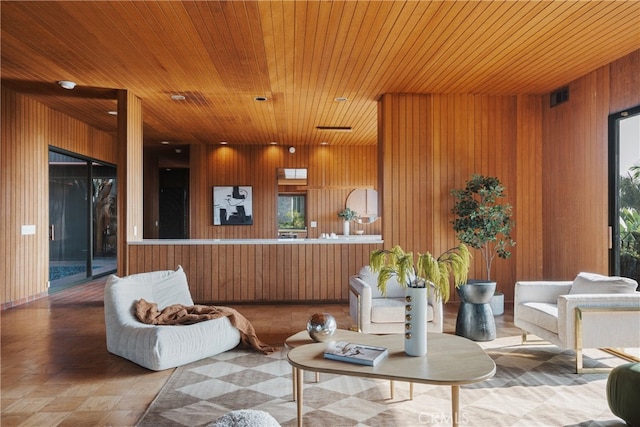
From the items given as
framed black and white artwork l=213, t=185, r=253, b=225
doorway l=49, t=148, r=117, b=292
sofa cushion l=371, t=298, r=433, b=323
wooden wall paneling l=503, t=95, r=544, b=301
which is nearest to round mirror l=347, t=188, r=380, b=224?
framed black and white artwork l=213, t=185, r=253, b=225

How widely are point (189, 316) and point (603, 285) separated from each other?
3867 mm

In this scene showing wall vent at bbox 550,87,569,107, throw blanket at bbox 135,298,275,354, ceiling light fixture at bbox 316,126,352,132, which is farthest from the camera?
ceiling light fixture at bbox 316,126,352,132

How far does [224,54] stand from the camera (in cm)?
498

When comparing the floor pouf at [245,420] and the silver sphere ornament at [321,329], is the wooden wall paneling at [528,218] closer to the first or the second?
the silver sphere ornament at [321,329]

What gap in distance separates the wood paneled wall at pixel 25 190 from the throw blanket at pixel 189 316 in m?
3.32

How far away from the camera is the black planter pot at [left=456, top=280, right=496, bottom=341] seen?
15.5ft

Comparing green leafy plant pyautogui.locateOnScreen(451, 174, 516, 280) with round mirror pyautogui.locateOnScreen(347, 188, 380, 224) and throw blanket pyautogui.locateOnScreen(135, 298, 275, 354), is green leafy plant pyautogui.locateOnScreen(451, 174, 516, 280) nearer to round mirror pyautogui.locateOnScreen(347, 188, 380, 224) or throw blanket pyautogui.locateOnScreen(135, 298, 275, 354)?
throw blanket pyautogui.locateOnScreen(135, 298, 275, 354)

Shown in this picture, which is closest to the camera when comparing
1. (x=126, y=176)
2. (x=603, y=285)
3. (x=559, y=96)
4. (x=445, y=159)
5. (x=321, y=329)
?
(x=321, y=329)

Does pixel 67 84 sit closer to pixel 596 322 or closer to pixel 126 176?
pixel 126 176

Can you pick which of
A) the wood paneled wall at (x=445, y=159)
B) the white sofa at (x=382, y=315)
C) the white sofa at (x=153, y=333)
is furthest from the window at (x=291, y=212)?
the white sofa at (x=382, y=315)

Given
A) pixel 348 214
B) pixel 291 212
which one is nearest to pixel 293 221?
pixel 291 212

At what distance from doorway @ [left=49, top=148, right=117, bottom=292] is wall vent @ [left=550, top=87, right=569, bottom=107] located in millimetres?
7964

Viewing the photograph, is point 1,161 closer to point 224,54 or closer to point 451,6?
point 224,54

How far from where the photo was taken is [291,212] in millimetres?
11117
